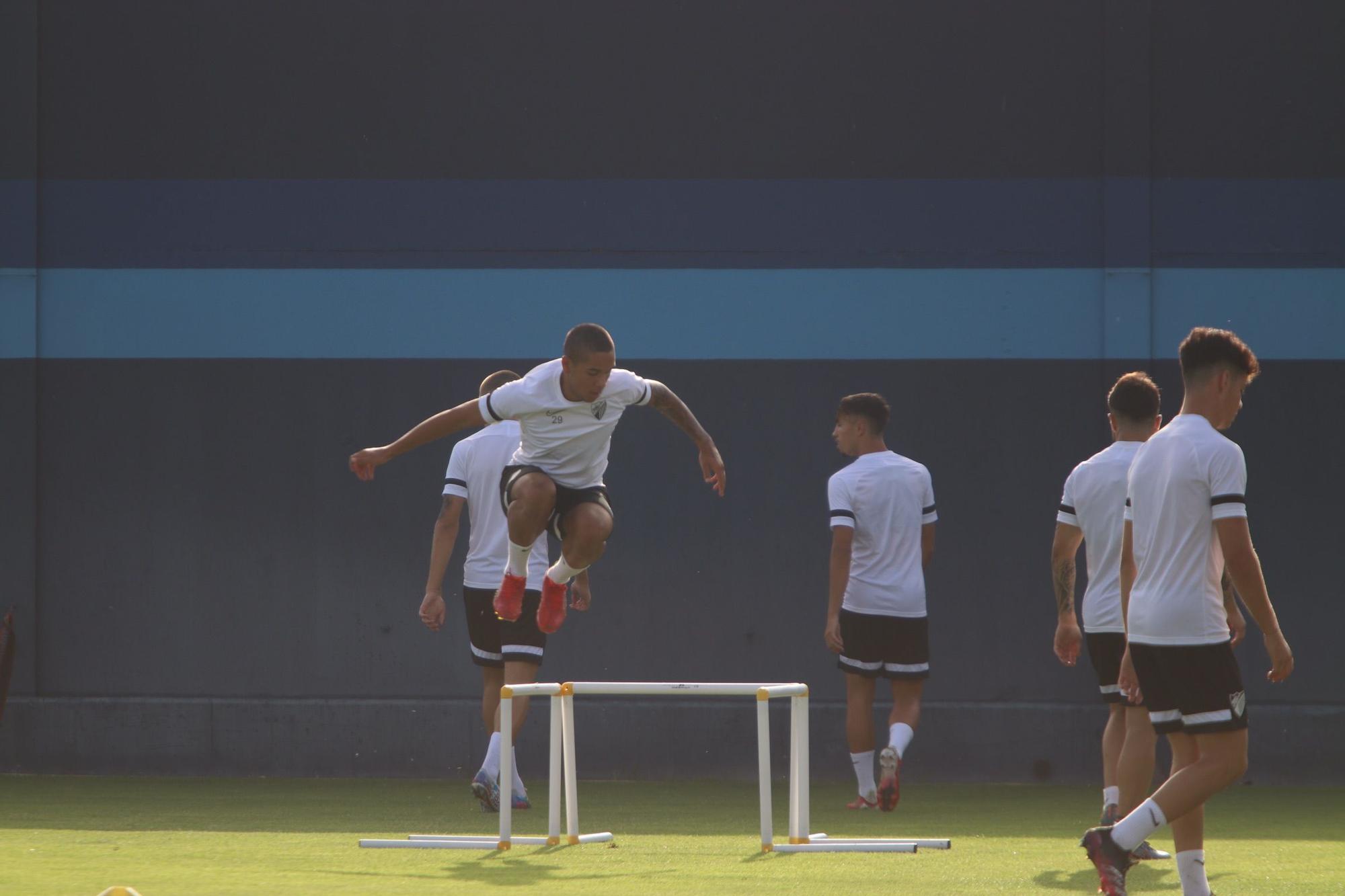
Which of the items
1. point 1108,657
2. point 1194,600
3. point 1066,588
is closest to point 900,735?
point 1066,588

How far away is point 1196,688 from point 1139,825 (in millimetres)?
466

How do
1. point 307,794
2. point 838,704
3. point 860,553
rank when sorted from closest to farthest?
point 860,553 < point 307,794 < point 838,704

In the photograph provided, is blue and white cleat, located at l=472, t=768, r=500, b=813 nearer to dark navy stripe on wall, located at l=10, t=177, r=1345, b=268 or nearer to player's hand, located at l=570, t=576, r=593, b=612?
player's hand, located at l=570, t=576, r=593, b=612

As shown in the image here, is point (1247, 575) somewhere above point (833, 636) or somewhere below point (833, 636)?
above

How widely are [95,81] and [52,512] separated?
2.76m

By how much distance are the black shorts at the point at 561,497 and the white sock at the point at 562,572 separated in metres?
0.11

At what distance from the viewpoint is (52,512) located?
9.77 m

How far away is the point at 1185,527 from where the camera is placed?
4.43 meters

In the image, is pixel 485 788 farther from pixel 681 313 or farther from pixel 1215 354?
pixel 1215 354

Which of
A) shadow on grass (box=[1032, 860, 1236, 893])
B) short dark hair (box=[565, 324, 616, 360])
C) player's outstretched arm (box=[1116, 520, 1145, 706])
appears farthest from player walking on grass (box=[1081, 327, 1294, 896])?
short dark hair (box=[565, 324, 616, 360])

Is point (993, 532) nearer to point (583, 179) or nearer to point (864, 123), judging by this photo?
point (864, 123)

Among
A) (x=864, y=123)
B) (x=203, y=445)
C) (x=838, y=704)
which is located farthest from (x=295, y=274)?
(x=838, y=704)

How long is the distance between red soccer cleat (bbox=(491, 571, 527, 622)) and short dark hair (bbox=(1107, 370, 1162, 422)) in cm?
252

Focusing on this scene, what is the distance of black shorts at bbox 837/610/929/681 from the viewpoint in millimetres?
7672
